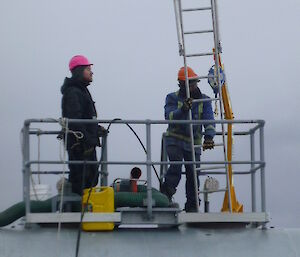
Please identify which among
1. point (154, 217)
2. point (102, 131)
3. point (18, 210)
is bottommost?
point (154, 217)

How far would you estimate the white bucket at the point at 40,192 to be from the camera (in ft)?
41.7

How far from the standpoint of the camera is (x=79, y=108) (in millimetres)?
12688

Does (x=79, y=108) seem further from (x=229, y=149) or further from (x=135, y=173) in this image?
(x=229, y=149)

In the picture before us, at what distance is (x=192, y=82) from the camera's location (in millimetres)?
Result: 13930

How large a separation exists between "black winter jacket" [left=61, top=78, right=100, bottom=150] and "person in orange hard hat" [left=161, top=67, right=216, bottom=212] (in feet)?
4.66

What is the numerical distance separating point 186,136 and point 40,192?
2.56m

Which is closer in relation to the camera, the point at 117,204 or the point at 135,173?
the point at 117,204

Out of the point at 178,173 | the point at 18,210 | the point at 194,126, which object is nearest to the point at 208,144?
the point at 194,126

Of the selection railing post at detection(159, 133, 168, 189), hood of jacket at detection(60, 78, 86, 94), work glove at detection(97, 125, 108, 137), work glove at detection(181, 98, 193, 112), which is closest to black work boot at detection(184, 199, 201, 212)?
railing post at detection(159, 133, 168, 189)

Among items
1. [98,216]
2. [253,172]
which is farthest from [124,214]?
[253,172]

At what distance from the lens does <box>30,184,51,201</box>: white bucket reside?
41.7ft

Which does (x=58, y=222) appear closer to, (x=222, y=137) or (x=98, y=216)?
(x=98, y=216)

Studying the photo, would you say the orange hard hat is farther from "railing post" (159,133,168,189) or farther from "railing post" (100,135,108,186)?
"railing post" (100,135,108,186)

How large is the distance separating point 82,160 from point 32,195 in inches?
34.7
